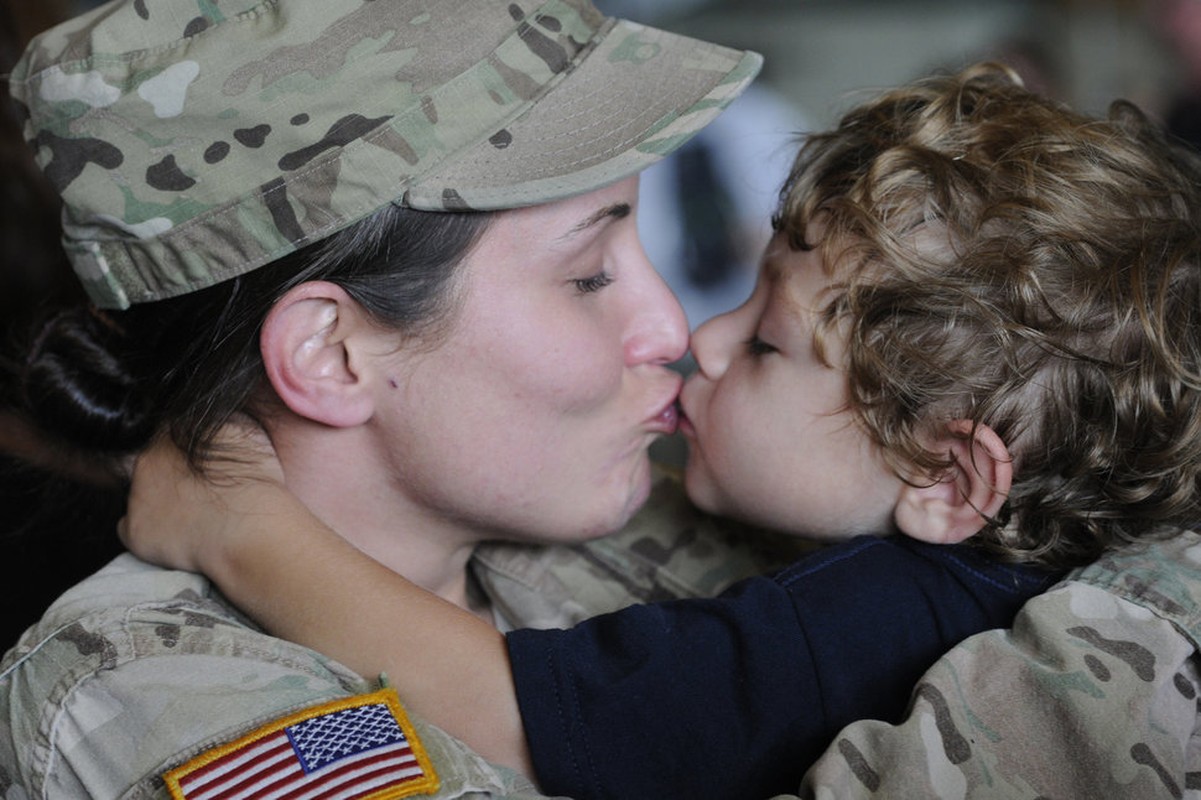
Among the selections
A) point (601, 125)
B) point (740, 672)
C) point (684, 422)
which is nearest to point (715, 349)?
point (684, 422)

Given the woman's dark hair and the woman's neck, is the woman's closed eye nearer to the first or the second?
the woman's dark hair

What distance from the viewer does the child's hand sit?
4.24 ft

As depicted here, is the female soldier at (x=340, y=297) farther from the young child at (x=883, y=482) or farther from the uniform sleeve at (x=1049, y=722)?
the uniform sleeve at (x=1049, y=722)

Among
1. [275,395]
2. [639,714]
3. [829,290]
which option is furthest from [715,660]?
[275,395]

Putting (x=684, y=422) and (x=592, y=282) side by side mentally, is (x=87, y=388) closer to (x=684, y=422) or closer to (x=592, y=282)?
(x=592, y=282)

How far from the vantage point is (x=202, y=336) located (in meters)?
1.33

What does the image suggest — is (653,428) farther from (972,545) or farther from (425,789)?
(425,789)

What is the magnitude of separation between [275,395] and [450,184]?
331mm

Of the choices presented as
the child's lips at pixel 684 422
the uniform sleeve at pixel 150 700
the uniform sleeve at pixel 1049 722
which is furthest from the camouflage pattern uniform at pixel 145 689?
the child's lips at pixel 684 422

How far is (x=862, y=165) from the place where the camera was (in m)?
1.47

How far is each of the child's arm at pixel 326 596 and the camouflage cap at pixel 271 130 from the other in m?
0.23

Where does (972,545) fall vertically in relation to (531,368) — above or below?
below

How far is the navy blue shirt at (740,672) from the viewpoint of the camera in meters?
1.18

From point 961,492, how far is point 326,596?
26.1 inches
